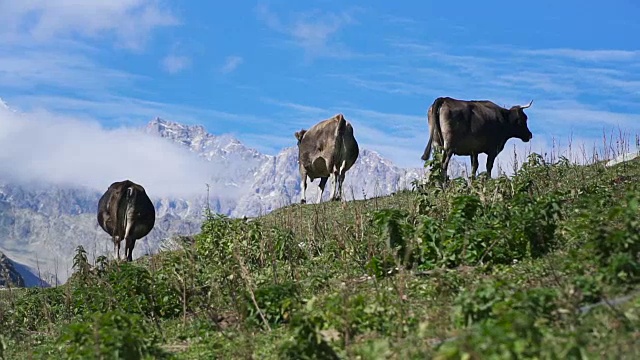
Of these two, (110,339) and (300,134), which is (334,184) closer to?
(300,134)

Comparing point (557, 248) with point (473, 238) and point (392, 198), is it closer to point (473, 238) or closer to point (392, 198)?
point (473, 238)

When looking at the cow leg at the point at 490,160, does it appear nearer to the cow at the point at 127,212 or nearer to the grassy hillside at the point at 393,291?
the grassy hillside at the point at 393,291

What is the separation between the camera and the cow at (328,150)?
102ft

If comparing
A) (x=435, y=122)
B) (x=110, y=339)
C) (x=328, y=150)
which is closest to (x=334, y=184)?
(x=328, y=150)

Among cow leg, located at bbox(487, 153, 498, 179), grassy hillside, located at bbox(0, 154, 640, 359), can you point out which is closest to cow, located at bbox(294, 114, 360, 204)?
cow leg, located at bbox(487, 153, 498, 179)

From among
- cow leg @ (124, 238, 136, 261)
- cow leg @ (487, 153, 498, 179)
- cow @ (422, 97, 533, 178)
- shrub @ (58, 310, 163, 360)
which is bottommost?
shrub @ (58, 310, 163, 360)

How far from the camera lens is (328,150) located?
31.0m

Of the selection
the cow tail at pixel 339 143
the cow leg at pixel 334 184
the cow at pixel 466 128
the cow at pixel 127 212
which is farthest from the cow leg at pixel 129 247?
the cow at pixel 466 128

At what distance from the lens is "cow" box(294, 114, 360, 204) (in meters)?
30.9

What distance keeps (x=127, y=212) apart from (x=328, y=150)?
695 centimetres

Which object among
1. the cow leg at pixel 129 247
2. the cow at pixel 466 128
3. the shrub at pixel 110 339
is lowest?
the shrub at pixel 110 339

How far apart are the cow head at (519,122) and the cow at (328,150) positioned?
5.44 metres

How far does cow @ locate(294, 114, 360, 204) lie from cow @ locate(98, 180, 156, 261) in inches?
204

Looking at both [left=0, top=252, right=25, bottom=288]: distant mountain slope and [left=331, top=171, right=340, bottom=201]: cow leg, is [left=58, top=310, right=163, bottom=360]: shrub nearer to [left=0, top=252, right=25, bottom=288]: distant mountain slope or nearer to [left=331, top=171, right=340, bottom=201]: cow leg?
[left=0, top=252, right=25, bottom=288]: distant mountain slope
